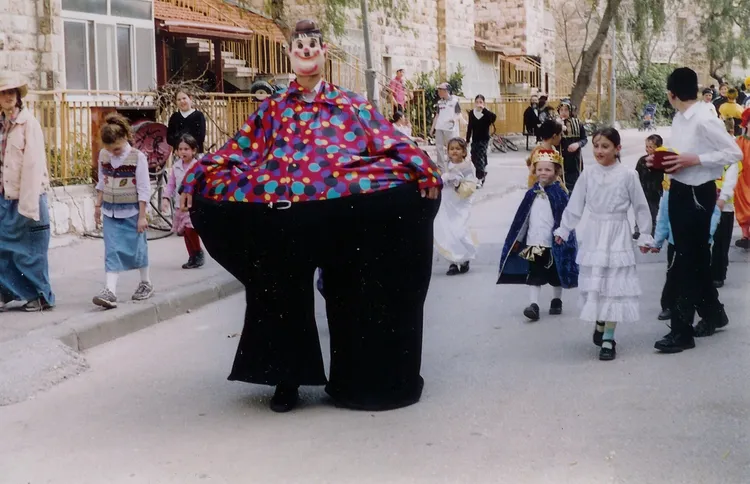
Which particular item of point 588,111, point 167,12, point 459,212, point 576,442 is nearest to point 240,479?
point 576,442

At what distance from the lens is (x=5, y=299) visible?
9062 millimetres

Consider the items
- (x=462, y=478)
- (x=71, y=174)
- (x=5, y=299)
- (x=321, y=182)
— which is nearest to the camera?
(x=462, y=478)

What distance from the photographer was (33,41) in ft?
53.4

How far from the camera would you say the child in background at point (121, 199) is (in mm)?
9094

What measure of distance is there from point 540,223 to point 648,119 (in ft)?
122

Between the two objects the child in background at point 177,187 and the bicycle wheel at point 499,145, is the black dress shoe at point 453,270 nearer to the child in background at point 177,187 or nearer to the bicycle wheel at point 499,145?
the child in background at point 177,187

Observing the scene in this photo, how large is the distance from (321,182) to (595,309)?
2.46 meters

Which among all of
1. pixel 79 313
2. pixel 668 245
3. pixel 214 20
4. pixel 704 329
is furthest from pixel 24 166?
pixel 214 20

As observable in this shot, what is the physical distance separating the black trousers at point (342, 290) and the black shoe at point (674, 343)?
1961 mm

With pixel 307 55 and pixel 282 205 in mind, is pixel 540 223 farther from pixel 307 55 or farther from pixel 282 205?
pixel 282 205

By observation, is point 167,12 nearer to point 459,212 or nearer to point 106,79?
point 106,79

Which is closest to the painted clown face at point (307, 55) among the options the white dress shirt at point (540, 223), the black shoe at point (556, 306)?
the white dress shirt at point (540, 223)

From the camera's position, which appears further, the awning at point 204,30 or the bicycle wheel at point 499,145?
the bicycle wheel at point 499,145

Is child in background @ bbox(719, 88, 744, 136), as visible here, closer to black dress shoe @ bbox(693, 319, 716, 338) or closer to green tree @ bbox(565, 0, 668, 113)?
black dress shoe @ bbox(693, 319, 716, 338)
